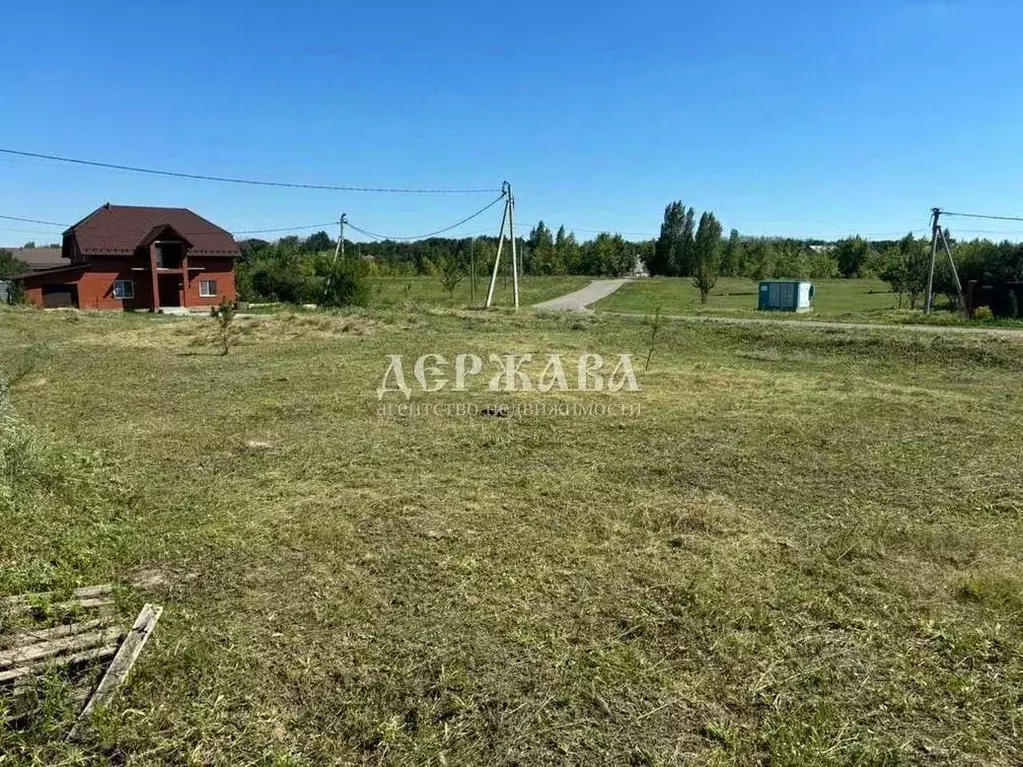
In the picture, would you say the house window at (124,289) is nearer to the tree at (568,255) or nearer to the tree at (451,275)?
the tree at (451,275)

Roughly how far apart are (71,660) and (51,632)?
251 mm

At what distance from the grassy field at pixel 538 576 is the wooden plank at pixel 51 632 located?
6.5 inches

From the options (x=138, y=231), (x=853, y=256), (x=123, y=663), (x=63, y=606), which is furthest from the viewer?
(x=853, y=256)

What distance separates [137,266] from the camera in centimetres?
2823

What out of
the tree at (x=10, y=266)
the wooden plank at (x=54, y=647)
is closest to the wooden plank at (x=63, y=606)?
the wooden plank at (x=54, y=647)

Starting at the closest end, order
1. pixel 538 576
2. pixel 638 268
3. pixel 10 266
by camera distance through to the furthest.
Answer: pixel 538 576
pixel 10 266
pixel 638 268

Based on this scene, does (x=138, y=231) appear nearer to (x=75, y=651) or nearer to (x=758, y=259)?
(x=75, y=651)

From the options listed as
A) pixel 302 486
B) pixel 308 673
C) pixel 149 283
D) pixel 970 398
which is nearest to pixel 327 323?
pixel 302 486

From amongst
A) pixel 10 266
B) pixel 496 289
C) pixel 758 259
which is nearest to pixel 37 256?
pixel 10 266

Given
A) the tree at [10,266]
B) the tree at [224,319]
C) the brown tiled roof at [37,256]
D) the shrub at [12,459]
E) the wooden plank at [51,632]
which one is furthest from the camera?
the brown tiled roof at [37,256]

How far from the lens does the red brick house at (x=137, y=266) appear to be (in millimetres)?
27047

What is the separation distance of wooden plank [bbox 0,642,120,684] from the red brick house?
96.4ft

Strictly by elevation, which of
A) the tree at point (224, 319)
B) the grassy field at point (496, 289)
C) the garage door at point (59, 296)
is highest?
the grassy field at point (496, 289)

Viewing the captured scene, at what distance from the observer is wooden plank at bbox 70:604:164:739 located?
216cm
